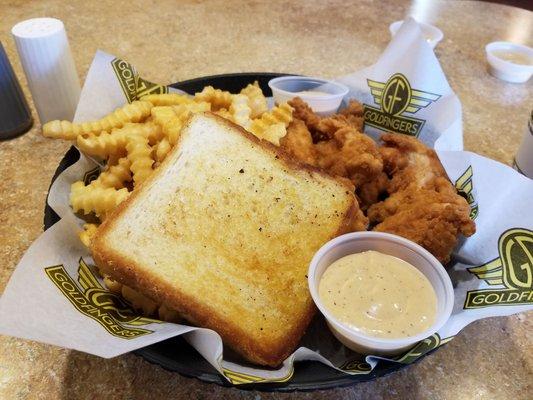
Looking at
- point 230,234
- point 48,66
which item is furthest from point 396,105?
point 48,66

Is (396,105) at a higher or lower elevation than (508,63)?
higher

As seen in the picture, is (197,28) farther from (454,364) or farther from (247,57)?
(454,364)

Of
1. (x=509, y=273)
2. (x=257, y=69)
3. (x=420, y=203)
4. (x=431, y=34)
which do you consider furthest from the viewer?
(x=431, y=34)

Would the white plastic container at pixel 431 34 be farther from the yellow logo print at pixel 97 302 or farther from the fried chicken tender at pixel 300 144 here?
the yellow logo print at pixel 97 302

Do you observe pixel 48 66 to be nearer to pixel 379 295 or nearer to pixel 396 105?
pixel 396 105

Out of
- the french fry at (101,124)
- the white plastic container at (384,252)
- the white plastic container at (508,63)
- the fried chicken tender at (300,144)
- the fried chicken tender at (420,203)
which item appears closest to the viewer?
the white plastic container at (384,252)

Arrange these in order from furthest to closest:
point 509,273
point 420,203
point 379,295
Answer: point 420,203 < point 509,273 < point 379,295

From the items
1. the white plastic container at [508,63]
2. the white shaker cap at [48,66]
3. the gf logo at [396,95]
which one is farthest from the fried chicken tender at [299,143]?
the white plastic container at [508,63]
